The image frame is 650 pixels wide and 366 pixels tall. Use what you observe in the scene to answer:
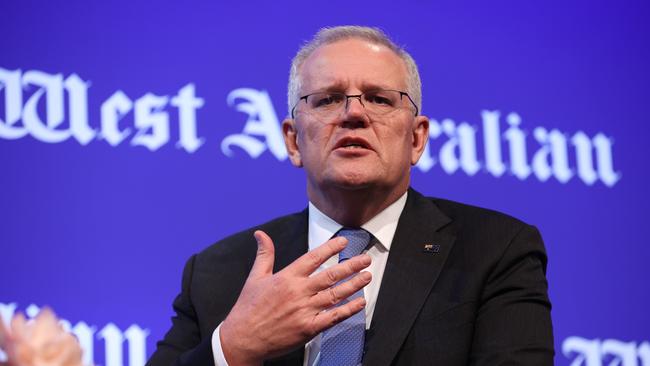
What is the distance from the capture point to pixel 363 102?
255 cm

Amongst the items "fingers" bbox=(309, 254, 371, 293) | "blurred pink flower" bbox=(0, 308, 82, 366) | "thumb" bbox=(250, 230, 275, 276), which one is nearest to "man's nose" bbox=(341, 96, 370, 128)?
"thumb" bbox=(250, 230, 275, 276)

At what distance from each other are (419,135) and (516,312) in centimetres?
67

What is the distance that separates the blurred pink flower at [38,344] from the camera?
102 centimetres

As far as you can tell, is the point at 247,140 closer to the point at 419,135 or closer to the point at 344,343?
the point at 419,135

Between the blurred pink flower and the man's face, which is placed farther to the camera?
the man's face

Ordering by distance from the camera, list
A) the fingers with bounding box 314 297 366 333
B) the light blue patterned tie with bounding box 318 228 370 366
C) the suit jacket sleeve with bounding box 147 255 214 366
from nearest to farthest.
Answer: the fingers with bounding box 314 297 366 333
the light blue patterned tie with bounding box 318 228 370 366
the suit jacket sleeve with bounding box 147 255 214 366

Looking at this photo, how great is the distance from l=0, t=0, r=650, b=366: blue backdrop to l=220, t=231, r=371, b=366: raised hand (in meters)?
0.96

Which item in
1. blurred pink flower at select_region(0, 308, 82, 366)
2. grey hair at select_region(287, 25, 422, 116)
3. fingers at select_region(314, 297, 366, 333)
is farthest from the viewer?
grey hair at select_region(287, 25, 422, 116)

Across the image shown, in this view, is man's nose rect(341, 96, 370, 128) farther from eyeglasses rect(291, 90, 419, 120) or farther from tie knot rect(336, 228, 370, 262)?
tie knot rect(336, 228, 370, 262)

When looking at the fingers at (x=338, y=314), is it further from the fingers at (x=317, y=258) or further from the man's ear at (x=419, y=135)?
the man's ear at (x=419, y=135)

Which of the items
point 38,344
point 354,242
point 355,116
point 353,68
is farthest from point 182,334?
Answer: point 38,344

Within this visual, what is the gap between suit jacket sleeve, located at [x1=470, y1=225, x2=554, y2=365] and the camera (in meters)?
2.16

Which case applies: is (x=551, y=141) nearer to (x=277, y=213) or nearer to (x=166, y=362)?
(x=277, y=213)

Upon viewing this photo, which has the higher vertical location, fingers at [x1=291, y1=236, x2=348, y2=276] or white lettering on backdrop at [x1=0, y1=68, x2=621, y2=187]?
white lettering on backdrop at [x1=0, y1=68, x2=621, y2=187]
